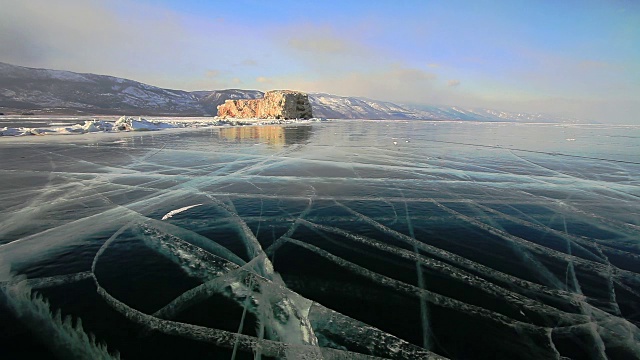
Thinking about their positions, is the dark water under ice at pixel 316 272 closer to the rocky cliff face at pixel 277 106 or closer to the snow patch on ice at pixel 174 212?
the snow patch on ice at pixel 174 212

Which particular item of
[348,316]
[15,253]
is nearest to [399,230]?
[348,316]

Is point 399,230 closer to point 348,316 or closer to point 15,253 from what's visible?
point 348,316

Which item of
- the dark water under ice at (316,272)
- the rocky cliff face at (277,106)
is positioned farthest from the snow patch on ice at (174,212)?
the rocky cliff face at (277,106)

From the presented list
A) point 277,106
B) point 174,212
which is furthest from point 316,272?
point 277,106

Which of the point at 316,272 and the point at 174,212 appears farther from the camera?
the point at 174,212

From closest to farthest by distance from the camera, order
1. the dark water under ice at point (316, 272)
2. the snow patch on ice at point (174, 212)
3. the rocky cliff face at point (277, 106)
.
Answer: the dark water under ice at point (316, 272)
the snow patch on ice at point (174, 212)
the rocky cliff face at point (277, 106)

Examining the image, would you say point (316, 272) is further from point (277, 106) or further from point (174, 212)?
point (277, 106)

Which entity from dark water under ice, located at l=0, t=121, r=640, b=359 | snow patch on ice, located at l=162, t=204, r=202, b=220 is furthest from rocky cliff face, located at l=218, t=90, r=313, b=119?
snow patch on ice, located at l=162, t=204, r=202, b=220
